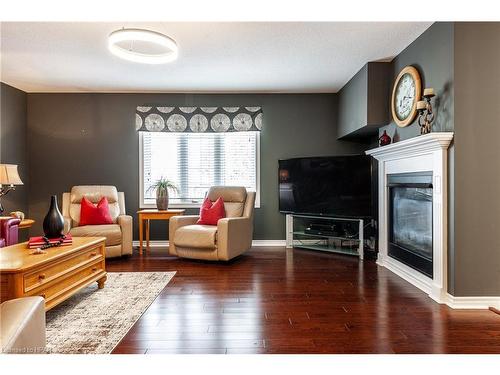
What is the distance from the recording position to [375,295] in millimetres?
3029

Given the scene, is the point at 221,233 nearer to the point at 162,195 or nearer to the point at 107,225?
the point at 162,195

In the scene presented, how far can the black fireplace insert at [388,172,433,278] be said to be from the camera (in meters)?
3.15

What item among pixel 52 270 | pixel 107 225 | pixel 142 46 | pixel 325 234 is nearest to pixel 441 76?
pixel 325 234

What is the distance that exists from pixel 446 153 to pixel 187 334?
2.46 m

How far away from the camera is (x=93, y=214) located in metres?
4.70

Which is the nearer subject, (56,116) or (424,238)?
(424,238)

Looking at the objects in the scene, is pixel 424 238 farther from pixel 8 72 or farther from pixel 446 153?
pixel 8 72

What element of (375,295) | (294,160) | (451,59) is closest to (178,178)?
(294,160)

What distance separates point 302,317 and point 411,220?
1764mm

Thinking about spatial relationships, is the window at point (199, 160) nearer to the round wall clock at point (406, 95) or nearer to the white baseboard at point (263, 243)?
the white baseboard at point (263, 243)

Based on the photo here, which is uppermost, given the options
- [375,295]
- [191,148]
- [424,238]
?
[191,148]

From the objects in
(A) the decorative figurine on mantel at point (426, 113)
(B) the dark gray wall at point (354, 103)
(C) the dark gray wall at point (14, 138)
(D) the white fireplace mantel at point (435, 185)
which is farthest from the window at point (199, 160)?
(A) the decorative figurine on mantel at point (426, 113)

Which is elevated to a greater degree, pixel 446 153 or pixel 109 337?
pixel 446 153

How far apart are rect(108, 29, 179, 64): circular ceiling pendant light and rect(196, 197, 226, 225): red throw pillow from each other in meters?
2.03
